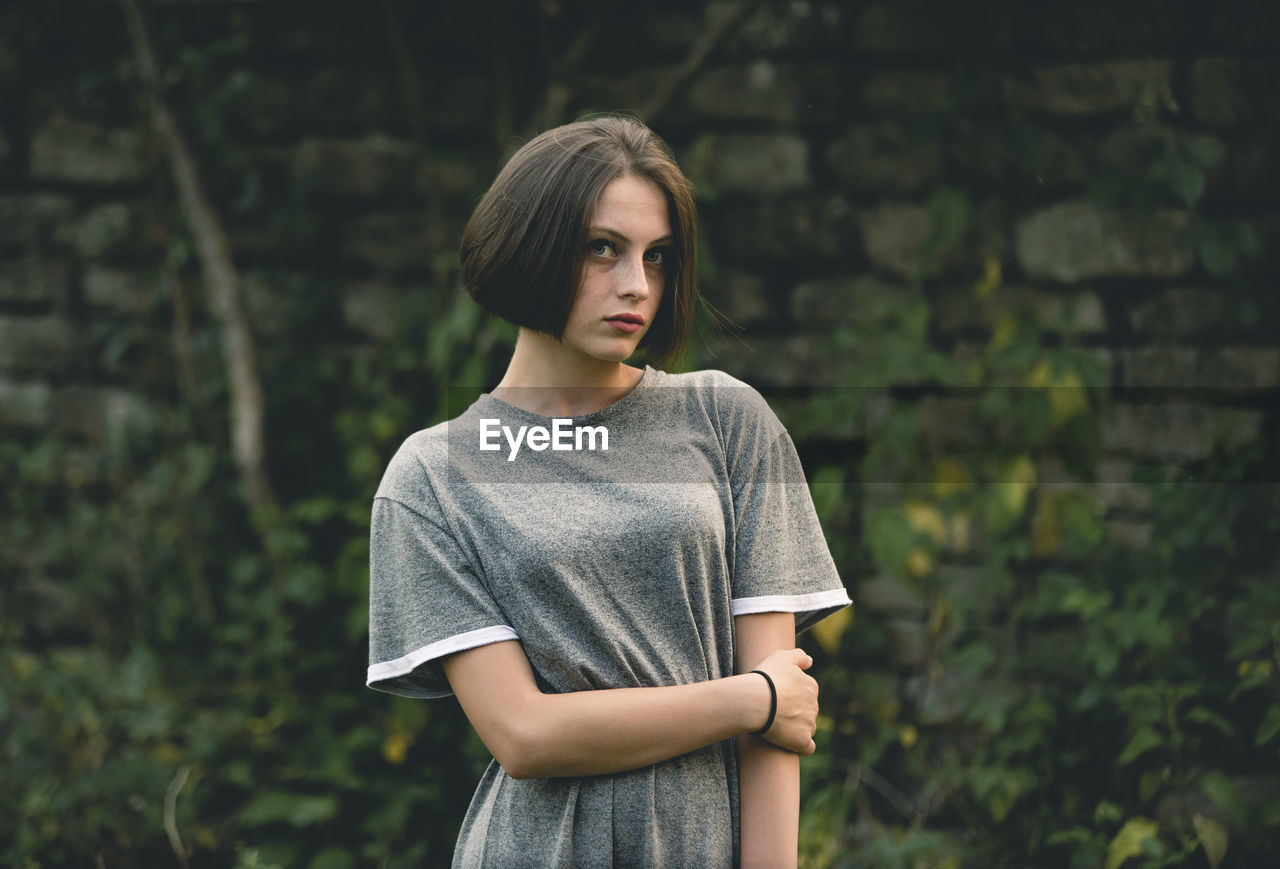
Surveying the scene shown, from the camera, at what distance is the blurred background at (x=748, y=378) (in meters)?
2.69

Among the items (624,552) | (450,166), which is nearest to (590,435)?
(624,552)

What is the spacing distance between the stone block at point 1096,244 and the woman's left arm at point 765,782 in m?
2.10

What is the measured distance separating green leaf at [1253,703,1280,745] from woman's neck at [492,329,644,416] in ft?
6.10

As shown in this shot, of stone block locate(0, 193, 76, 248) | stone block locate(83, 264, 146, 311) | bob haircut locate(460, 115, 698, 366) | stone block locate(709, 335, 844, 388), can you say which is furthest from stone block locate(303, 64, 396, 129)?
bob haircut locate(460, 115, 698, 366)

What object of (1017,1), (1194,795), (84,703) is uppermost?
(1017,1)

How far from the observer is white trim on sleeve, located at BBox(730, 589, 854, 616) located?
4.43ft

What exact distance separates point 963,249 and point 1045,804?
1.56 meters

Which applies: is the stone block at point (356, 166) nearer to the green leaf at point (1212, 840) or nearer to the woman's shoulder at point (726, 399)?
the woman's shoulder at point (726, 399)

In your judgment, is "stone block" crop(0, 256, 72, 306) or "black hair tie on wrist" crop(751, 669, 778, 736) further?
"stone block" crop(0, 256, 72, 306)

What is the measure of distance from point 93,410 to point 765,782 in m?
3.11

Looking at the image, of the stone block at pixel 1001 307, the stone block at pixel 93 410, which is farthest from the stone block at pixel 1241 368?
the stone block at pixel 93 410

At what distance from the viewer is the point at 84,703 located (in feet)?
10.0

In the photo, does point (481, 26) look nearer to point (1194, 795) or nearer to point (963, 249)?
point (963, 249)

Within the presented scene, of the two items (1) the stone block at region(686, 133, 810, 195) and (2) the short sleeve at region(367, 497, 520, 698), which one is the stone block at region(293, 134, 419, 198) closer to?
(1) the stone block at region(686, 133, 810, 195)
